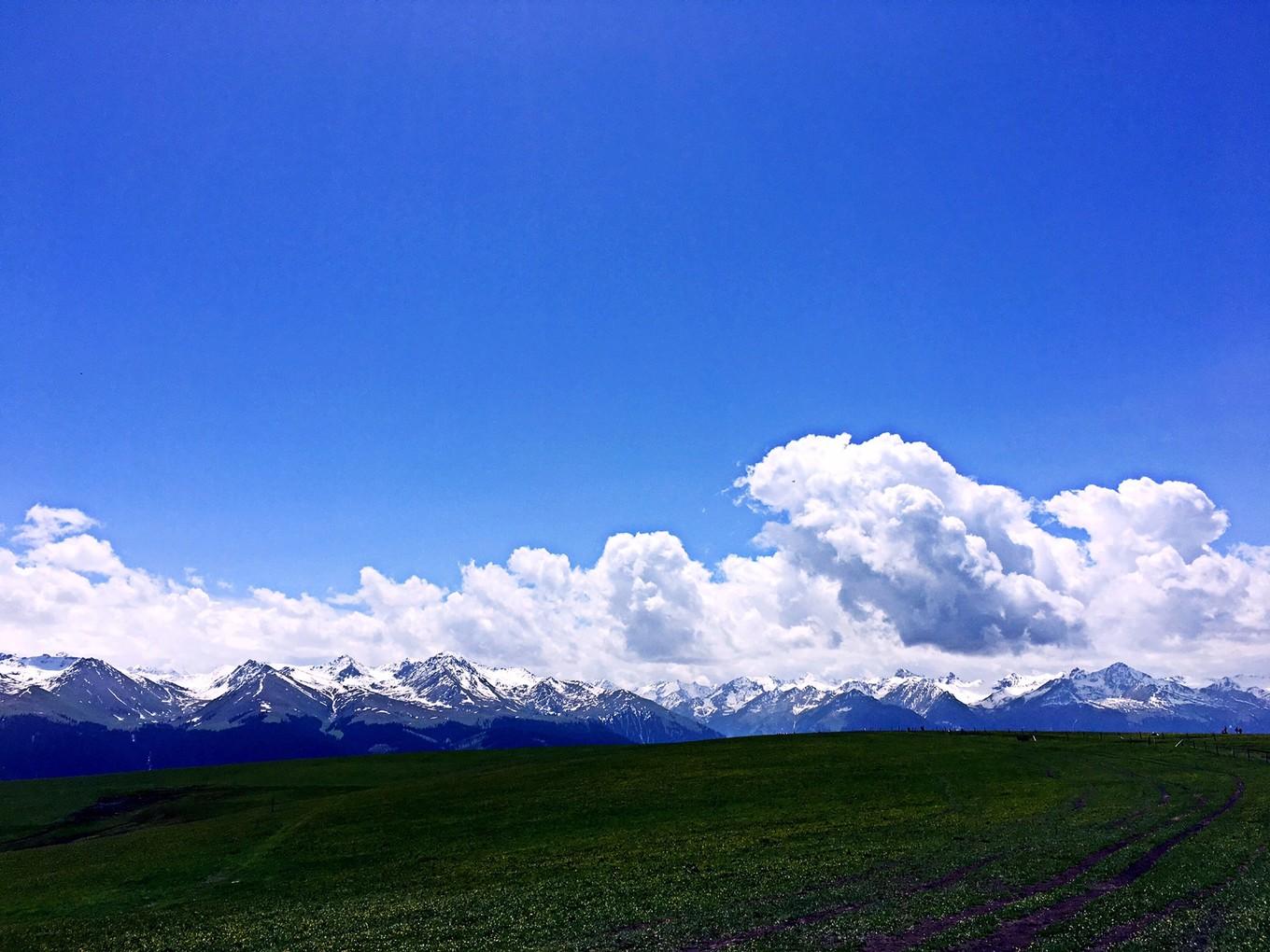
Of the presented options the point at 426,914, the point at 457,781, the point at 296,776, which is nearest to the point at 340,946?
the point at 426,914

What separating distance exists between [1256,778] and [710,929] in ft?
271

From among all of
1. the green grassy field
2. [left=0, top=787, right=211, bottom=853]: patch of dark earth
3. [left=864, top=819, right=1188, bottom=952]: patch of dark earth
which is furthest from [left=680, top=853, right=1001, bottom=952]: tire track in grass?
[left=0, top=787, right=211, bottom=853]: patch of dark earth

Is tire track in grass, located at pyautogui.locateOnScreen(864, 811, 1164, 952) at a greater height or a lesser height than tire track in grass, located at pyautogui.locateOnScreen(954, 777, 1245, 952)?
lesser

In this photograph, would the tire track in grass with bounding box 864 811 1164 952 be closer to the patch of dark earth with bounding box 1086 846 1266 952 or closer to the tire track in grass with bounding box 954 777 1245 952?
the tire track in grass with bounding box 954 777 1245 952

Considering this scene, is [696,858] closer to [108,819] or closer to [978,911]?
[978,911]

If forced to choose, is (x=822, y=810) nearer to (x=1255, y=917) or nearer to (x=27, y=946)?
(x=1255, y=917)

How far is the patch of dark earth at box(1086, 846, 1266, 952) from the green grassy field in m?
0.16

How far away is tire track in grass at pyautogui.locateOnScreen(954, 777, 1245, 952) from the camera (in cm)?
3347

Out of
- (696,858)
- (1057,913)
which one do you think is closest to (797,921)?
(1057,913)

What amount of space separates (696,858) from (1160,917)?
→ 1245 inches

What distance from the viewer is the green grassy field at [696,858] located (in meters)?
38.5

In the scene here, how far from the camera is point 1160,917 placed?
35281 millimetres

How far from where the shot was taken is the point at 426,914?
47844 millimetres

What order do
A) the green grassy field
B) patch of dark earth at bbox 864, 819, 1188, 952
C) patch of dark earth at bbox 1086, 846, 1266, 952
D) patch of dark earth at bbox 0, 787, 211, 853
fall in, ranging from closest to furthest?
patch of dark earth at bbox 1086, 846, 1266, 952 < patch of dark earth at bbox 864, 819, 1188, 952 < the green grassy field < patch of dark earth at bbox 0, 787, 211, 853
